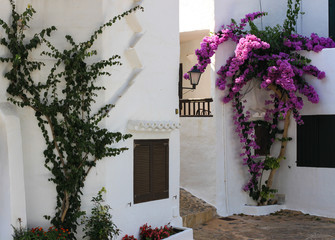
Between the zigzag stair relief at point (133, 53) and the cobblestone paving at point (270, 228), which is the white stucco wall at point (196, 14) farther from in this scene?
the cobblestone paving at point (270, 228)

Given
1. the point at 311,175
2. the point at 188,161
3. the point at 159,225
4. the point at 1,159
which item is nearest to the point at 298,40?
the point at 311,175

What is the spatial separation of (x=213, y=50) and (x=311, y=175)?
4233 mm

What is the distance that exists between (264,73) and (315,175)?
3.03 meters

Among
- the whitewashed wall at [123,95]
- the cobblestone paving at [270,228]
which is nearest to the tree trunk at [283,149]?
the cobblestone paving at [270,228]

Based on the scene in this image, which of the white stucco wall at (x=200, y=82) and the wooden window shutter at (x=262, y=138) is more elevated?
the white stucco wall at (x=200, y=82)

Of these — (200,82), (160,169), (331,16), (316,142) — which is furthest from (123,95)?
(331,16)

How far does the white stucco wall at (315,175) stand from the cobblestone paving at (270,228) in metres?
0.35

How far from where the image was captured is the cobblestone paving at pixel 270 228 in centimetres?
996

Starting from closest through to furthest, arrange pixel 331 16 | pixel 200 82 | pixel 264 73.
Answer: pixel 264 73 < pixel 331 16 < pixel 200 82

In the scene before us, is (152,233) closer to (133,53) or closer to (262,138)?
(133,53)

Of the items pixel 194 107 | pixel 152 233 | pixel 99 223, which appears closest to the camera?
pixel 99 223

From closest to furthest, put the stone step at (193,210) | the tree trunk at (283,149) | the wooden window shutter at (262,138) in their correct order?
the stone step at (193,210) → the tree trunk at (283,149) → the wooden window shutter at (262,138)

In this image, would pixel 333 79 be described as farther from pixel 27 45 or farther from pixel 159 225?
pixel 27 45

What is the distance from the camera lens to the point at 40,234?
725cm
